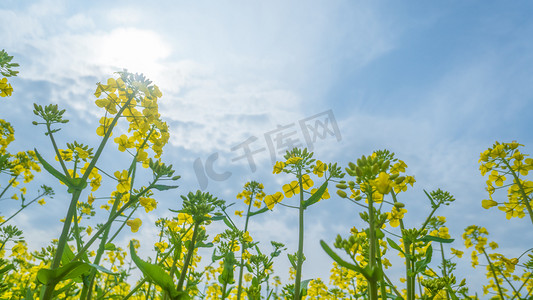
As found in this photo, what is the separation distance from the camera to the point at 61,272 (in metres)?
2.09

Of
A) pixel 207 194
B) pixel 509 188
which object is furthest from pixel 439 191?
pixel 207 194

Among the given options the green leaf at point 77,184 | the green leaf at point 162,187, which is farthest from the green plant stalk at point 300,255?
the green leaf at point 77,184

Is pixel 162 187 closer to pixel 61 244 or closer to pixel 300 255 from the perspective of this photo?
pixel 61 244

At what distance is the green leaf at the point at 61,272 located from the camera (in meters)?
2.04

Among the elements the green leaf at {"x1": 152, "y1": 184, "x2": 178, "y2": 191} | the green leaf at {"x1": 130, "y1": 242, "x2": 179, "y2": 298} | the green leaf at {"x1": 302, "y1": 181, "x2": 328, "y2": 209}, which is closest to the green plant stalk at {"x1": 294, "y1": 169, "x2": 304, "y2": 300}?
the green leaf at {"x1": 302, "y1": 181, "x2": 328, "y2": 209}

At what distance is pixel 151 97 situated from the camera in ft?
10.5

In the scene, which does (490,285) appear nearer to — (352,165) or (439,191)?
(439,191)

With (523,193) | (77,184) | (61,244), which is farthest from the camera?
(523,193)

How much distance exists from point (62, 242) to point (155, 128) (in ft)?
5.12

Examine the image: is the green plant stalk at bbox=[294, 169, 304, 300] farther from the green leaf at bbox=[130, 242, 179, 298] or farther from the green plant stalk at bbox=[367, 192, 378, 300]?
the green leaf at bbox=[130, 242, 179, 298]

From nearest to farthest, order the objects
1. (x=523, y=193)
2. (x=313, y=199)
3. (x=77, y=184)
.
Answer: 1. (x=77, y=184)
2. (x=313, y=199)
3. (x=523, y=193)

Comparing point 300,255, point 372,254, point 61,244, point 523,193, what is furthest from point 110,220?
point 523,193

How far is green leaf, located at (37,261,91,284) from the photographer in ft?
6.68

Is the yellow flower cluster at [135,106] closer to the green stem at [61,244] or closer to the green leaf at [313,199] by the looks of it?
the green stem at [61,244]
